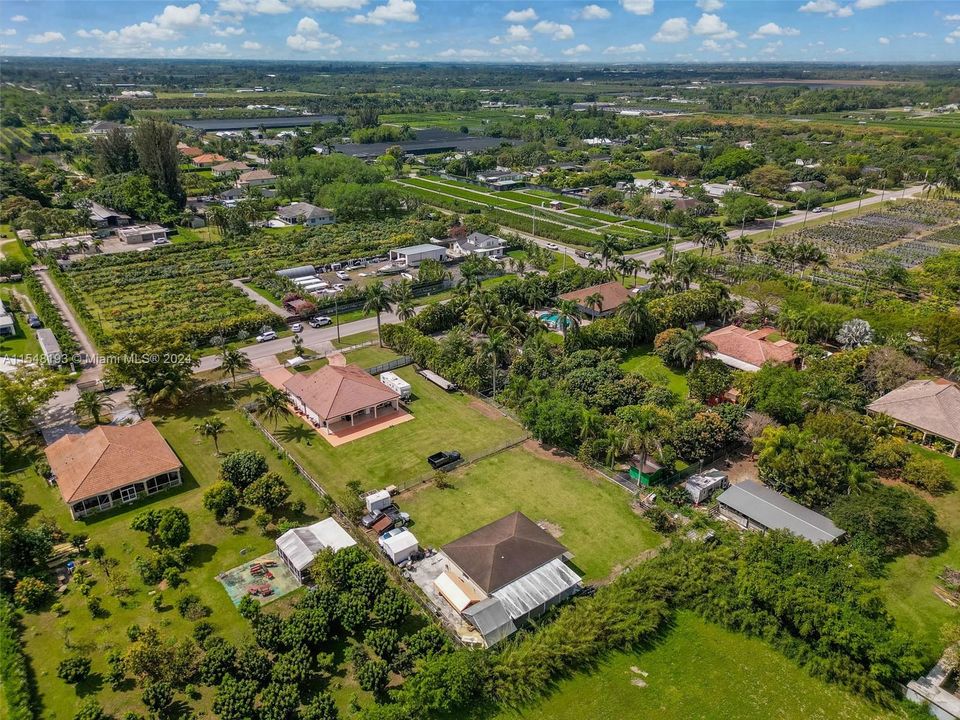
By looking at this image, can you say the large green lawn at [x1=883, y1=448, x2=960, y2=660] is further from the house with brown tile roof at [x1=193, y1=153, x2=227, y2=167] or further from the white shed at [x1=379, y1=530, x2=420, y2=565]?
the house with brown tile roof at [x1=193, y1=153, x2=227, y2=167]

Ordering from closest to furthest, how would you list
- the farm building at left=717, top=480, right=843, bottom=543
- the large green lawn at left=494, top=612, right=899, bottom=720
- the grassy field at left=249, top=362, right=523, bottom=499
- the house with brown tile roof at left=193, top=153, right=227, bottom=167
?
1. the large green lawn at left=494, top=612, right=899, bottom=720
2. the farm building at left=717, top=480, right=843, bottom=543
3. the grassy field at left=249, top=362, right=523, bottom=499
4. the house with brown tile roof at left=193, top=153, right=227, bottom=167

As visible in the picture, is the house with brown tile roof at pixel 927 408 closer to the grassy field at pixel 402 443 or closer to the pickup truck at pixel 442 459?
the grassy field at pixel 402 443

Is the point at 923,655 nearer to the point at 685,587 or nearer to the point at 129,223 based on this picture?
the point at 685,587

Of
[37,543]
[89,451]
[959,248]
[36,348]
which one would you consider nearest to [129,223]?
[36,348]

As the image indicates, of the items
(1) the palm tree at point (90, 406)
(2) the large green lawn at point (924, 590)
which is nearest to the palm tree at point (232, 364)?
(1) the palm tree at point (90, 406)

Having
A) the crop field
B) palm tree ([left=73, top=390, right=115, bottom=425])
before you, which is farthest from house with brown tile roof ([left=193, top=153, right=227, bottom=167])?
palm tree ([left=73, top=390, right=115, bottom=425])

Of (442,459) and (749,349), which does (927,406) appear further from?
(442,459)

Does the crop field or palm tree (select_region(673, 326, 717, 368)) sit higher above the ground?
palm tree (select_region(673, 326, 717, 368))
